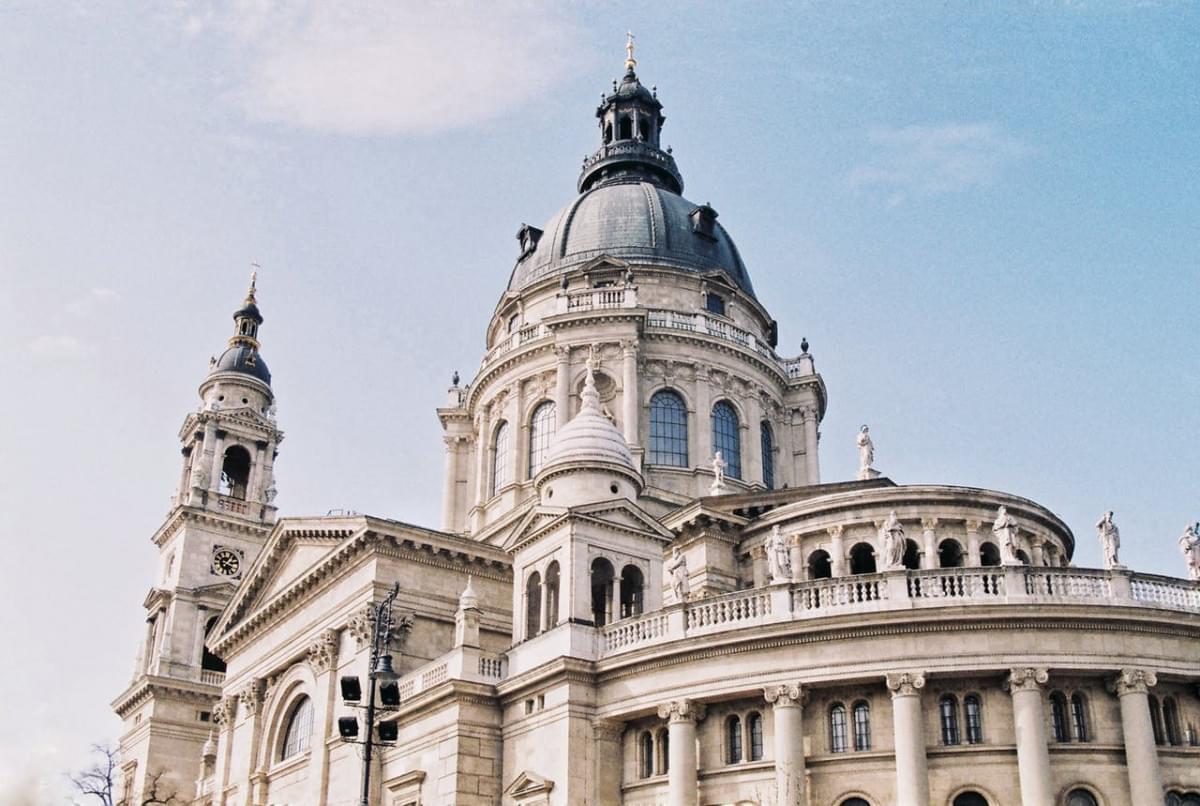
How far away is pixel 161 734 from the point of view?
219ft

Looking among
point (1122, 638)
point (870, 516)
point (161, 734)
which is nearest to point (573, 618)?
point (870, 516)

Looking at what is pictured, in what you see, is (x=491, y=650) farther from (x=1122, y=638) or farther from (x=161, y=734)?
(x=161, y=734)

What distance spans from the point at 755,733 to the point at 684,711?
1.75 metres

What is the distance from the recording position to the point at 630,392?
→ 178ft

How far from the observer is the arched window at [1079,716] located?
95.6 ft

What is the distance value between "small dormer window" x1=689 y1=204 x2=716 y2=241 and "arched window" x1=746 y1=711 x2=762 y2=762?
110 feet

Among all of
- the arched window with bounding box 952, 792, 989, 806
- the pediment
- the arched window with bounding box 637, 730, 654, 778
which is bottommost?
the arched window with bounding box 952, 792, 989, 806

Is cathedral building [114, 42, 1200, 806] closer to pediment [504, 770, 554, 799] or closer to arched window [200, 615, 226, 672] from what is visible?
pediment [504, 770, 554, 799]

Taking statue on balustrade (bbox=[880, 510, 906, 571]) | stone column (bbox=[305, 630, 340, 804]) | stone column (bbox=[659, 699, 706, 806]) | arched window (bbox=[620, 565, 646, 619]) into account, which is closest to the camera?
statue on balustrade (bbox=[880, 510, 906, 571])

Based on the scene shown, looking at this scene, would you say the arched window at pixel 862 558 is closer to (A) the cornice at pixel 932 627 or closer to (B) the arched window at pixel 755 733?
(B) the arched window at pixel 755 733

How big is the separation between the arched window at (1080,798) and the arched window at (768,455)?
1121 inches

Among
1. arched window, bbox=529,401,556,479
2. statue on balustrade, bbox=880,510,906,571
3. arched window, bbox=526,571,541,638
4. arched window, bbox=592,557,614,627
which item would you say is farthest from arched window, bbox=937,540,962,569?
arched window, bbox=529,401,556,479

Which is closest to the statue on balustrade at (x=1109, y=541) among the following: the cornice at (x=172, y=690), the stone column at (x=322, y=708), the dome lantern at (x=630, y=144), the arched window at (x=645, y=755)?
the arched window at (x=645, y=755)

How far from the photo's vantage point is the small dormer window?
6138 cm
